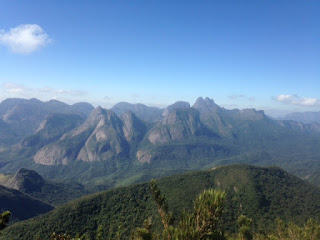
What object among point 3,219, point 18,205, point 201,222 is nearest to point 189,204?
point 201,222

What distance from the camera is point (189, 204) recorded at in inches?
5084

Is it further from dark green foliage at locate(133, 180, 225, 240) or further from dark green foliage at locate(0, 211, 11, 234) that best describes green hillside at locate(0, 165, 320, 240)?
dark green foliage at locate(0, 211, 11, 234)

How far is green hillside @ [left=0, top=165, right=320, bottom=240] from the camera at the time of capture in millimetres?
117688

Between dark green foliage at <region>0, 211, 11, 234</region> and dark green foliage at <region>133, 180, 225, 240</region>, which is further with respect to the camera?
dark green foliage at <region>133, 180, 225, 240</region>

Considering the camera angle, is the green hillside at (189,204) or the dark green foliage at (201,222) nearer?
the dark green foliage at (201,222)

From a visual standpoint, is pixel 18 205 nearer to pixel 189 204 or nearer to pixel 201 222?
pixel 189 204

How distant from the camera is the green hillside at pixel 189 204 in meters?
118

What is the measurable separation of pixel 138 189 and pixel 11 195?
4288 inches

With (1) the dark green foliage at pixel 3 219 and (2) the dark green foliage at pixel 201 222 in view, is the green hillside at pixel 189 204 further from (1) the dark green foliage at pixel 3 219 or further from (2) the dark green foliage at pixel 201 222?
(1) the dark green foliage at pixel 3 219

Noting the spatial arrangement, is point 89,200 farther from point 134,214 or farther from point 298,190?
point 298,190

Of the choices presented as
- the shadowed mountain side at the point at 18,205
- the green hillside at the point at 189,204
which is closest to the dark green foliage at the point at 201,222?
the green hillside at the point at 189,204

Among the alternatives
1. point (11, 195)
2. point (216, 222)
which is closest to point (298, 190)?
point (216, 222)

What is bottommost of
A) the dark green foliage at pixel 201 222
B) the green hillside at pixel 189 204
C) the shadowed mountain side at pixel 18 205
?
the shadowed mountain side at pixel 18 205

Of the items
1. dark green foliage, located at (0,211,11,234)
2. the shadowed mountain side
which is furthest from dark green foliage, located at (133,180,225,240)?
the shadowed mountain side
